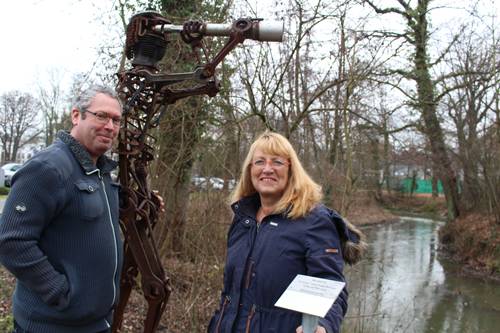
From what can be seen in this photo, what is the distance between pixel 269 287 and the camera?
180cm

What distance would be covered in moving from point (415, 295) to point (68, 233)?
29.9 ft

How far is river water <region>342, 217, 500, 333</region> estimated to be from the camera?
6.96 m

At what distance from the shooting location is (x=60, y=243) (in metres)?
1.85

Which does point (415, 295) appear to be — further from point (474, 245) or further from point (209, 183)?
point (209, 183)

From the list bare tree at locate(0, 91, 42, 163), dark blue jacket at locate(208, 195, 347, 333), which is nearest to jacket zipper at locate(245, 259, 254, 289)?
dark blue jacket at locate(208, 195, 347, 333)

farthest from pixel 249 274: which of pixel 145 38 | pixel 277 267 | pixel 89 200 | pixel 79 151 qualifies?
pixel 145 38

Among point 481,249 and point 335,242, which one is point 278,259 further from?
point 481,249

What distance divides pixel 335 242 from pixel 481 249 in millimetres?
13471

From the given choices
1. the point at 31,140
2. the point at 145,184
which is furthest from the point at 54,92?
the point at 145,184

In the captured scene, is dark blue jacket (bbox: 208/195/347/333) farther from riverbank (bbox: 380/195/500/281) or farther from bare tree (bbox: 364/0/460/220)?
riverbank (bbox: 380/195/500/281)

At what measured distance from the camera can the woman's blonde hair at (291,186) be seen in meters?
1.90

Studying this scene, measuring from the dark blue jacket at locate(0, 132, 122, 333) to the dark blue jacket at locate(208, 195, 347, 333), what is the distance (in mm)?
555

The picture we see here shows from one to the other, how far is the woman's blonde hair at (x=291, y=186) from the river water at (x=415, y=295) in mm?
3907

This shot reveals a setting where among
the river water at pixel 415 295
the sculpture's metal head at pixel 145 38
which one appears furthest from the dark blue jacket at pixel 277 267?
the river water at pixel 415 295
